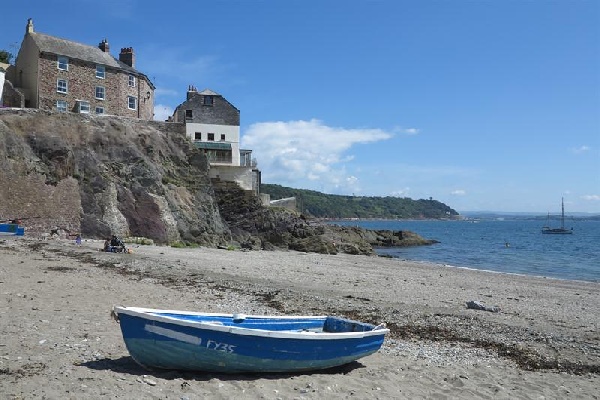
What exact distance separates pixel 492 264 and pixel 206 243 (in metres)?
26.1

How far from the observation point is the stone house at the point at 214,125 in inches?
2095

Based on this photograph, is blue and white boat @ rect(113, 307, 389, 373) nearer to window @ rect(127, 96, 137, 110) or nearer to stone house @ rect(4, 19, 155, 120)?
stone house @ rect(4, 19, 155, 120)

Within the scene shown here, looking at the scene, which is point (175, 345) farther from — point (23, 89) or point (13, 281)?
point (23, 89)

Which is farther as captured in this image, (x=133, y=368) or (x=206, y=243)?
(x=206, y=243)

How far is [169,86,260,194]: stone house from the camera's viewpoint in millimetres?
53219

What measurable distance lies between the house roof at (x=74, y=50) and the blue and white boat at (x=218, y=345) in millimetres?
42633

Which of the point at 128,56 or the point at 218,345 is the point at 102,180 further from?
the point at 218,345

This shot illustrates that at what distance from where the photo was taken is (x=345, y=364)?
9328 millimetres

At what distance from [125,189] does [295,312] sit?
27.3 m

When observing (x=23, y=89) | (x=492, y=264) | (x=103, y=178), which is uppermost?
(x=23, y=89)

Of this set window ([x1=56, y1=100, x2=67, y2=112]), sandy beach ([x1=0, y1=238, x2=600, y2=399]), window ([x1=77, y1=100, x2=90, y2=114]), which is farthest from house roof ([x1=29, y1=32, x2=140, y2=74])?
sandy beach ([x1=0, y1=238, x2=600, y2=399])

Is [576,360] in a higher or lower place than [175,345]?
lower

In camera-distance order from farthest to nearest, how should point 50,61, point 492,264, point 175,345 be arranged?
point 492,264 < point 50,61 < point 175,345

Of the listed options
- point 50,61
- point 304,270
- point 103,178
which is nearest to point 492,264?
point 304,270
